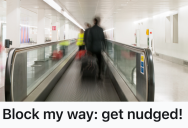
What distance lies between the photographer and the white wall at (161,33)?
13.8 m

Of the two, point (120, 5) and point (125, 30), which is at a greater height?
point (125, 30)

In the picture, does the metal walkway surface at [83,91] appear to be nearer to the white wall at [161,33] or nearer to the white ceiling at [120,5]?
the white ceiling at [120,5]

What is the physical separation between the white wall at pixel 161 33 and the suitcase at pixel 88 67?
7.91 m

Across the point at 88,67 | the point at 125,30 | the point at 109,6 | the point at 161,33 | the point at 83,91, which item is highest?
the point at 125,30

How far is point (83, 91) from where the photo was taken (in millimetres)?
5680

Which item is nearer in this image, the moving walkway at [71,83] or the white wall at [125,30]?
the moving walkway at [71,83]

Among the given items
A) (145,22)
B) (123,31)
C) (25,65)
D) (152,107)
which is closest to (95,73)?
(25,65)

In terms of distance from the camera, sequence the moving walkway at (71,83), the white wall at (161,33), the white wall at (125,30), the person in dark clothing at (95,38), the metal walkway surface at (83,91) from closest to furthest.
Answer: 1. the moving walkway at (71,83)
2. the metal walkway surface at (83,91)
3. the person in dark clothing at (95,38)
4. the white wall at (161,33)
5. the white wall at (125,30)

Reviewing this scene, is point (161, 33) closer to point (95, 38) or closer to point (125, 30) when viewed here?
point (125, 30)

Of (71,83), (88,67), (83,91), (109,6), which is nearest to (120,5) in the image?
(109,6)

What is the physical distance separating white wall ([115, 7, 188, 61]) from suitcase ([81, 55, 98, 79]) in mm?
7909

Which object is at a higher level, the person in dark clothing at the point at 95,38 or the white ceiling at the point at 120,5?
the white ceiling at the point at 120,5

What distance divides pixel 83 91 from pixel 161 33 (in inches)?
592

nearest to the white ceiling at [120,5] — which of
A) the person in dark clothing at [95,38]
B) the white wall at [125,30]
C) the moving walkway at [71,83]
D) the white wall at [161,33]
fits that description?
the white wall at [161,33]
